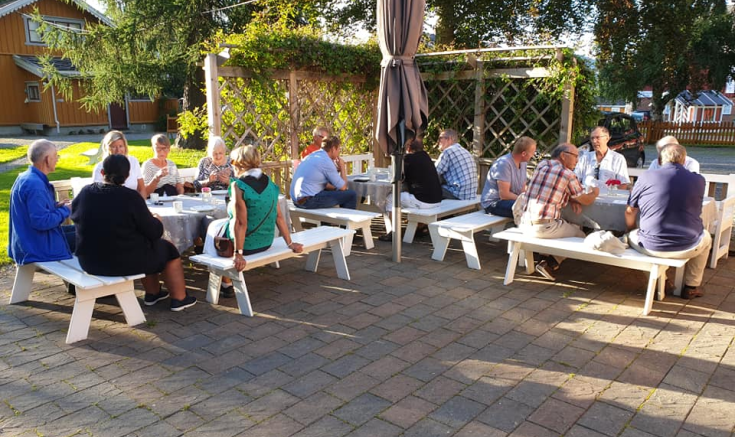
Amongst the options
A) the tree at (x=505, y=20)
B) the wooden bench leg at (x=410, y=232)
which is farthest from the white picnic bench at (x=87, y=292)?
the tree at (x=505, y=20)

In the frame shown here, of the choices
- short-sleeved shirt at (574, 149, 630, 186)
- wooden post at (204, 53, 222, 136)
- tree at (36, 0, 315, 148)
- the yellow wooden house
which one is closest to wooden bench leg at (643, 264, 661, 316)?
short-sleeved shirt at (574, 149, 630, 186)

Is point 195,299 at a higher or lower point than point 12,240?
lower

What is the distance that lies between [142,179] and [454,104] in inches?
204

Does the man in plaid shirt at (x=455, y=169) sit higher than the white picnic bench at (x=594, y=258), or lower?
higher

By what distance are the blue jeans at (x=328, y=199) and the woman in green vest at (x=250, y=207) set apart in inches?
77.2

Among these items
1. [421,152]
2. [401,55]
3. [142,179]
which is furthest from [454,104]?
[142,179]

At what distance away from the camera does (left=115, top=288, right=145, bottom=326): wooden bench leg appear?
12.7ft

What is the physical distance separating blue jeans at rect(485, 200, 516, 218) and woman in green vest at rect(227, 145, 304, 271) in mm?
2602

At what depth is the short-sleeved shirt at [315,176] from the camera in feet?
20.2

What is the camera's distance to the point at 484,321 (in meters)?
4.07

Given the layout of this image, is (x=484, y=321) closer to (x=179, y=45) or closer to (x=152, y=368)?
(x=152, y=368)

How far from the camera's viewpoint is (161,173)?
18.1ft

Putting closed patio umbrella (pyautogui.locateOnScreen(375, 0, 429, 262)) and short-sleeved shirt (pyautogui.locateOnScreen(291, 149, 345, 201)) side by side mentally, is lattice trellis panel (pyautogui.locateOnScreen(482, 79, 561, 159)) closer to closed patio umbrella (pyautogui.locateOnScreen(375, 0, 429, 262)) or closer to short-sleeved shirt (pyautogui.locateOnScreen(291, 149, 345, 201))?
closed patio umbrella (pyautogui.locateOnScreen(375, 0, 429, 262))

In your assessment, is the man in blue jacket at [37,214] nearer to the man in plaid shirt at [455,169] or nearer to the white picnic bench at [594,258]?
the white picnic bench at [594,258]
